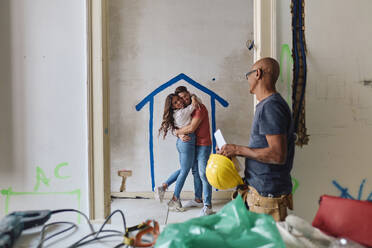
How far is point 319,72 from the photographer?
4.71ft

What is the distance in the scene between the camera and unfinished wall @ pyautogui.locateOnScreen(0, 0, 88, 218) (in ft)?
4.61

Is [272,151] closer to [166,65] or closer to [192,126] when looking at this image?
[192,126]

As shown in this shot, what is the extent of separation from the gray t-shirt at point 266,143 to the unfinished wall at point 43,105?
99 cm

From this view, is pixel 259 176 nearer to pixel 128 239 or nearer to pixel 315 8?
pixel 128 239

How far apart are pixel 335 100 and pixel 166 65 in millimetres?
1949

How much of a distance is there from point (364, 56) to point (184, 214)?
6.72 ft

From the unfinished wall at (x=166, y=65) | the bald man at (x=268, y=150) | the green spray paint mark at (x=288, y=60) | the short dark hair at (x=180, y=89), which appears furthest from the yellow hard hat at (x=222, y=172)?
the unfinished wall at (x=166, y=65)

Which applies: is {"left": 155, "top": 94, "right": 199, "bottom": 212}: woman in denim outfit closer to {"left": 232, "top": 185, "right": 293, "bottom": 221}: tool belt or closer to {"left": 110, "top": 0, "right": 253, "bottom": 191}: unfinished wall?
Answer: {"left": 110, "top": 0, "right": 253, "bottom": 191}: unfinished wall

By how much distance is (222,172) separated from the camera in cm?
116

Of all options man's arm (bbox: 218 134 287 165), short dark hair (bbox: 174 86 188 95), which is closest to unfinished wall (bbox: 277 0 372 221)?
man's arm (bbox: 218 134 287 165)

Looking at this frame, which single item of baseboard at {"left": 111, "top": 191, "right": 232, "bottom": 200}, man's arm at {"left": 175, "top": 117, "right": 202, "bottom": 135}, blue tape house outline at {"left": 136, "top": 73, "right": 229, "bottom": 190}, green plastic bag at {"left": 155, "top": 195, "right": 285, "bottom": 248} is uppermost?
blue tape house outline at {"left": 136, "top": 73, "right": 229, "bottom": 190}

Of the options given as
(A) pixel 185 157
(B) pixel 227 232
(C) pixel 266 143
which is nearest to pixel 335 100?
(C) pixel 266 143

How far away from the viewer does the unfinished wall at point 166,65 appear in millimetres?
2859

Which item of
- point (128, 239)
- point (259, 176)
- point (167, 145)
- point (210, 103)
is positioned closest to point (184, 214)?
point (167, 145)
